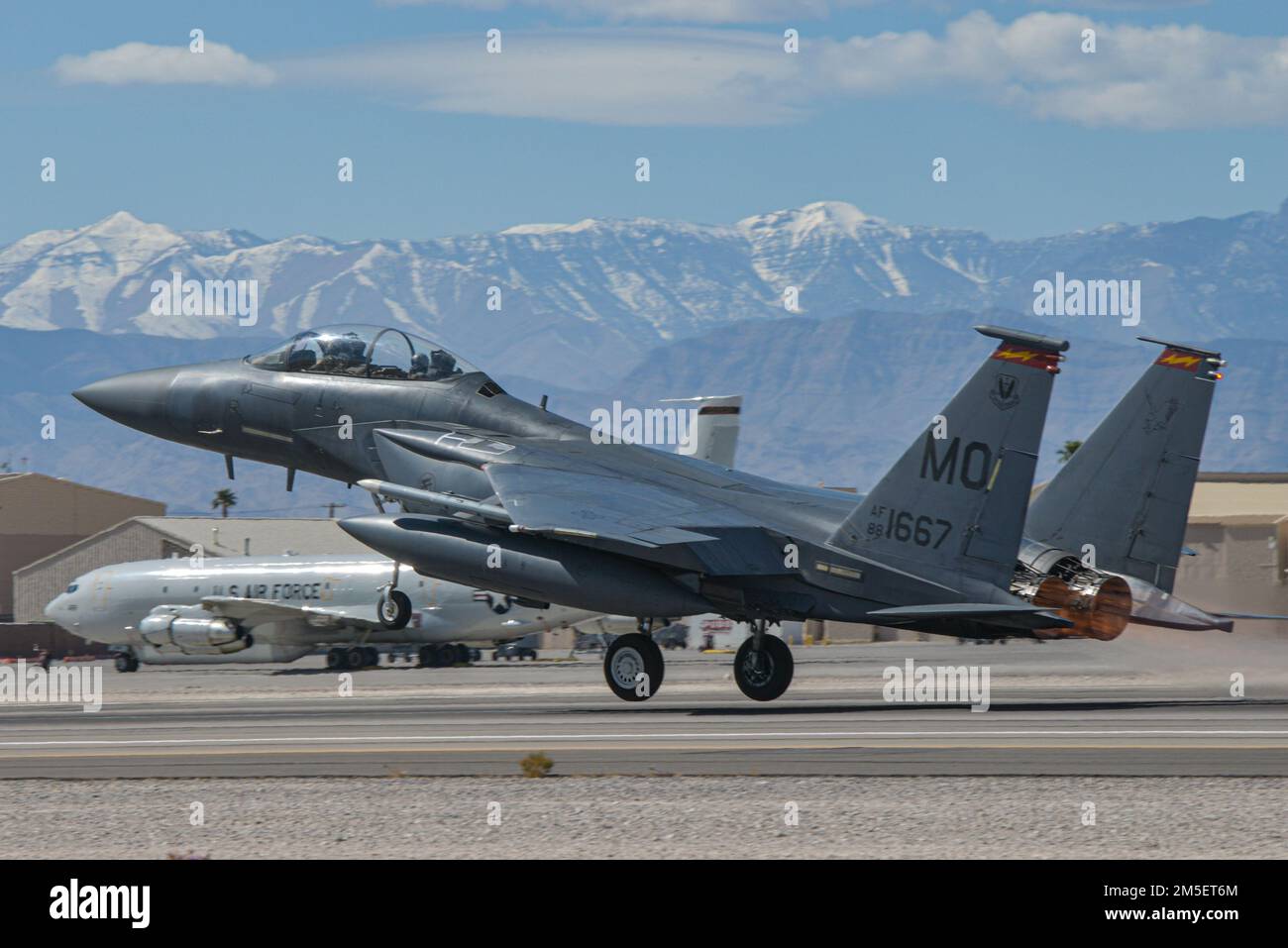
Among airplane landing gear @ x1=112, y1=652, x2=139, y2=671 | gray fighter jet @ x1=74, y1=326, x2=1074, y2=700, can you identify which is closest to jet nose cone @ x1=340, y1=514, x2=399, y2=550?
gray fighter jet @ x1=74, y1=326, x2=1074, y2=700

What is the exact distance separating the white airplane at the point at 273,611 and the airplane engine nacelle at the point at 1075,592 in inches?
981

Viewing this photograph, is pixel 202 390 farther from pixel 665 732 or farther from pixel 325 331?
pixel 665 732

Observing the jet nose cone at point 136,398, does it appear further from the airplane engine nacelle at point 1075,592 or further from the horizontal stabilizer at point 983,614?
the airplane engine nacelle at point 1075,592

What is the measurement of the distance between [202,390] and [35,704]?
35.2ft

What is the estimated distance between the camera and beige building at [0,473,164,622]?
98625 millimetres

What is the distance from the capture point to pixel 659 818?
13.0 m

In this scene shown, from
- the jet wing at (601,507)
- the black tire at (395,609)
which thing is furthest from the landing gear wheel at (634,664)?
the black tire at (395,609)

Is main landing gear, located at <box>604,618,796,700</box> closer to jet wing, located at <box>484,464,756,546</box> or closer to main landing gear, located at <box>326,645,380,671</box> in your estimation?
jet wing, located at <box>484,464,756,546</box>

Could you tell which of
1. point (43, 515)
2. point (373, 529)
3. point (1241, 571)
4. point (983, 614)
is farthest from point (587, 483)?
point (43, 515)

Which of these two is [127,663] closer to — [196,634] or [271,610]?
[196,634]

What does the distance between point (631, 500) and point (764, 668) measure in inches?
134

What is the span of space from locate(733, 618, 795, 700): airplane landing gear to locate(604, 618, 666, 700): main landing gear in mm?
1223
